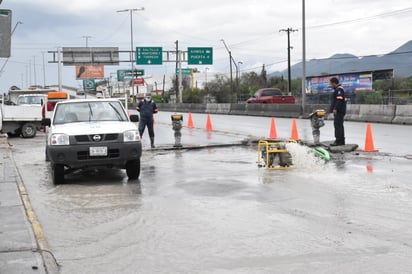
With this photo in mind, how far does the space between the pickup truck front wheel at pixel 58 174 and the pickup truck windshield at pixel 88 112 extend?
1.27 m

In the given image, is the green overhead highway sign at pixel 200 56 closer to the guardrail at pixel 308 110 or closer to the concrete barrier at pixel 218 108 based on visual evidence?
the guardrail at pixel 308 110

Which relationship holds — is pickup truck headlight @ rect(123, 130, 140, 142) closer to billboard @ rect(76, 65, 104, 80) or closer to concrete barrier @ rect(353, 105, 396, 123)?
concrete barrier @ rect(353, 105, 396, 123)

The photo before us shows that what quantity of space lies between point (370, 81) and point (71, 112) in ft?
155

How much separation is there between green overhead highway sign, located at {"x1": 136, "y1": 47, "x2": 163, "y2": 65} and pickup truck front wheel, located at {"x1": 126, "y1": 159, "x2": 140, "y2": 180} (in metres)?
45.7

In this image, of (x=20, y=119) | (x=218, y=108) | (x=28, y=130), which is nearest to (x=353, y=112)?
(x=28, y=130)

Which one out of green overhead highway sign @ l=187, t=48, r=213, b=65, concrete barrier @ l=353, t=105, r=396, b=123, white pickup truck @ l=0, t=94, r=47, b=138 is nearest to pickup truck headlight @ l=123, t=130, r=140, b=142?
white pickup truck @ l=0, t=94, r=47, b=138

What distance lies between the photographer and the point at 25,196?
8.83 meters

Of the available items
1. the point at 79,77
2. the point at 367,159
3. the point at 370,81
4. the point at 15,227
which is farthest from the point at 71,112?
the point at 79,77

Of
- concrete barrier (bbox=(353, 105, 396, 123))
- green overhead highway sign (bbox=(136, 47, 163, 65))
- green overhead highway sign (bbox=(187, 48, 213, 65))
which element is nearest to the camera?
concrete barrier (bbox=(353, 105, 396, 123))

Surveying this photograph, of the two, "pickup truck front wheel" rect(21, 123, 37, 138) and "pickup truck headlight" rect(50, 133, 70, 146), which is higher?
"pickup truck headlight" rect(50, 133, 70, 146)

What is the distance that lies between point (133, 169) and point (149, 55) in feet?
153

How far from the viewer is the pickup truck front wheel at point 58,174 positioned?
10.1 m

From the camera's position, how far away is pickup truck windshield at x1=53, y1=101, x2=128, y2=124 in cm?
1116

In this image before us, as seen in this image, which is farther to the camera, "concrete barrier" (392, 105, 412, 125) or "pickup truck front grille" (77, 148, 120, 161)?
"concrete barrier" (392, 105, 412, 125)
